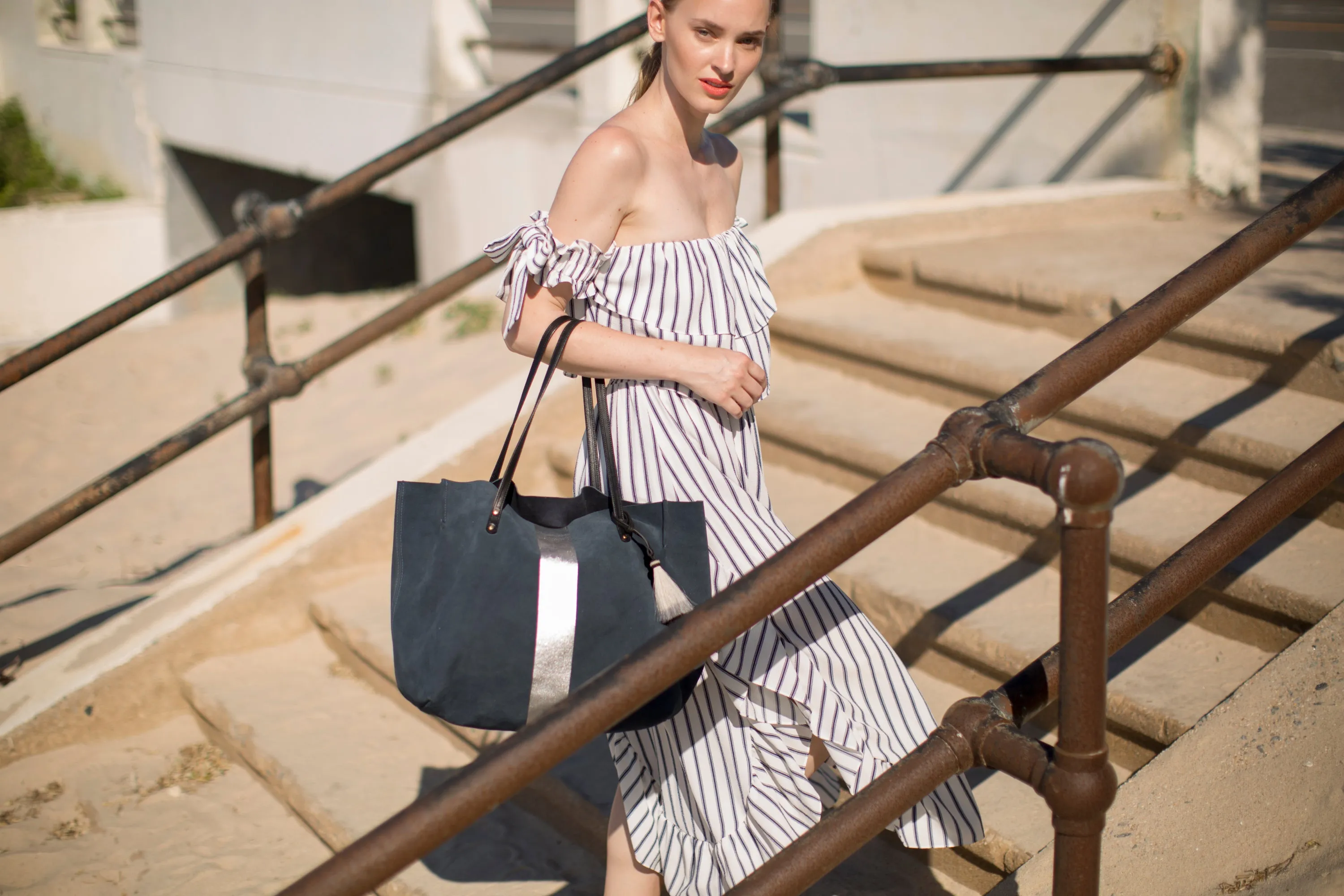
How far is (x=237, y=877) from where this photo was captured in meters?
2.78

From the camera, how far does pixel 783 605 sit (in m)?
1.54

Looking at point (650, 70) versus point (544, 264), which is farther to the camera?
point (650, 70)

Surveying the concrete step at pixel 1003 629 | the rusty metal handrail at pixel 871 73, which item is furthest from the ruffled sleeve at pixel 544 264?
the rusty metal handrail at pixel 871 73

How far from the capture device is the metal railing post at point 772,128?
14.0 ft

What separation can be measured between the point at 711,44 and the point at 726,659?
3.05 feet

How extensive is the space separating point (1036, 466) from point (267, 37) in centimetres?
1060

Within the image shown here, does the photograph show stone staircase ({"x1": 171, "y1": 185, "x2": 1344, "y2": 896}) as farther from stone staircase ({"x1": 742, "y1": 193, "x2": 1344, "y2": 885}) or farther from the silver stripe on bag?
the silver stripe on bag

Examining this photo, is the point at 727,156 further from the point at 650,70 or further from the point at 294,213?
the point at 294,213

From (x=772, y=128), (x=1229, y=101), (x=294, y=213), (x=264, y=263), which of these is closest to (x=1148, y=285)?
(x=772, y=128)

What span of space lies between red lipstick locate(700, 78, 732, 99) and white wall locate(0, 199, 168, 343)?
10.9 m

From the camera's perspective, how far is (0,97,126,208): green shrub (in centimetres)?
1317

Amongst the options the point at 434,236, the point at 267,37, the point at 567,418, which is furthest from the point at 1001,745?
the point at 267,37

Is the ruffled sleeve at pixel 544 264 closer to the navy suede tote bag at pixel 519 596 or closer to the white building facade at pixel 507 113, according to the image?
the navy suede tote bag at pixel 519 596

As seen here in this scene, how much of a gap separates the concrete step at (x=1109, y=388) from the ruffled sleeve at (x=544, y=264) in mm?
1211
